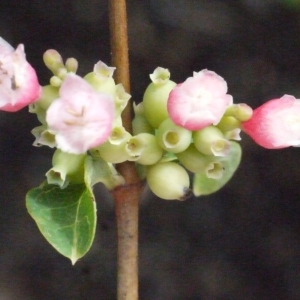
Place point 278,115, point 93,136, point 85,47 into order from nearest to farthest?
point 93,136, point 278,115, point 85,47

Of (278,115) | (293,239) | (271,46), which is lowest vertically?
(293,239)

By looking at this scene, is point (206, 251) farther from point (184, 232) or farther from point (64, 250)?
point (64, 250)

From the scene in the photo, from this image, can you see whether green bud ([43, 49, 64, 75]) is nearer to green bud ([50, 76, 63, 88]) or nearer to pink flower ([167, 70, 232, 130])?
green bud ([50, 76, 63, 88])

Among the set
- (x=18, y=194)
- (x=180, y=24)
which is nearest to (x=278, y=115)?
(x=180, y=24)

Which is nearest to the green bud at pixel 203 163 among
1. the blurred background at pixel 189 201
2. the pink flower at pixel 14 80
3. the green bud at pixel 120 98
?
the green bud at pixel 120 98

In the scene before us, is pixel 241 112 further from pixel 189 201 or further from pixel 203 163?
pixel 189 201

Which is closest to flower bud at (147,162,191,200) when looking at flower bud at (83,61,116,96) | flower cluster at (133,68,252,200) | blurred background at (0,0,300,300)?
flower cluster at (133,68,252,200)

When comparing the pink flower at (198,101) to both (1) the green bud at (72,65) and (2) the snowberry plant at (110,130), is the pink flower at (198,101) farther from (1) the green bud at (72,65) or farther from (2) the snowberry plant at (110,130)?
(1) the green bud at (72,65)
